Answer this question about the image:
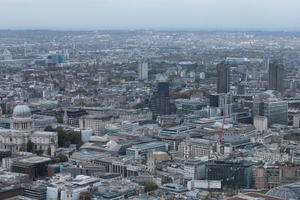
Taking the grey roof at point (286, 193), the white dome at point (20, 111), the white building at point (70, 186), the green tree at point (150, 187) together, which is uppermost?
the white dome at point (20, 111)

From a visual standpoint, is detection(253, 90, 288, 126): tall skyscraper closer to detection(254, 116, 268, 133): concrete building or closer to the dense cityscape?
the dense cityscape

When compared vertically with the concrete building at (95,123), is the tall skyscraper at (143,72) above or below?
above

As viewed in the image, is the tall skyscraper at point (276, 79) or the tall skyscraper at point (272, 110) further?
the tall skyscraper at point (276, 79)

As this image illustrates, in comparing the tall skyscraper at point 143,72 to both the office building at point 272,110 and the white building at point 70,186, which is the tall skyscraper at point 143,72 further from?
the white building at point 70,186

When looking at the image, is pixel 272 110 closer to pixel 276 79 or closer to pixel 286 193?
pixel 276 79

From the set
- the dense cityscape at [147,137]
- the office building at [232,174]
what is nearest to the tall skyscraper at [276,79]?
the dense cityscape at [147,137]

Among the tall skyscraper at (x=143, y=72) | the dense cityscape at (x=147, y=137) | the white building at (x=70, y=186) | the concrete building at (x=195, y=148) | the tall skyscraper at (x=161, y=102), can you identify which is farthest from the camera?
the tall skyscraper at (x=143, y=72)
